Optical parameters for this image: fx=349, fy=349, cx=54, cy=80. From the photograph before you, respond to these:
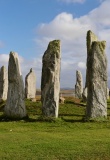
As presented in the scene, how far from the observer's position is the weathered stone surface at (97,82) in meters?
25.6

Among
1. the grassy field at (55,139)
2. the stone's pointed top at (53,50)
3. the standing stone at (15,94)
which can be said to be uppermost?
the stone's pointed top at (53,50)

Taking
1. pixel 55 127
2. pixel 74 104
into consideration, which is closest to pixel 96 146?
pixel 55 127

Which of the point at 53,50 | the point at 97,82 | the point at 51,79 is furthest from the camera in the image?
the point at 53,50

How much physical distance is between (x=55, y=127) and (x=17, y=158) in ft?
25.3

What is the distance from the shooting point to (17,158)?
15.9 meters

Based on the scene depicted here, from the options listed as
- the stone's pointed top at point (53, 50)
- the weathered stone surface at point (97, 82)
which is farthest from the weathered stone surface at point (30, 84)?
the weathered stone surface at point (97, 82)

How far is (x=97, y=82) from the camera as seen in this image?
84.7 ft

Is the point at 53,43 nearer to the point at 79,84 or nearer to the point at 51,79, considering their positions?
the point at 51,79

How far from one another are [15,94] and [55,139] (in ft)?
28.6

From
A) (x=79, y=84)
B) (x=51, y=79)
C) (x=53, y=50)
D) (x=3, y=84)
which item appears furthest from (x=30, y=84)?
(x=51, y=79)

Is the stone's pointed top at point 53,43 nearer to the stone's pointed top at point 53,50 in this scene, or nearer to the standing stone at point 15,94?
the stone's pointed top at point 53,50

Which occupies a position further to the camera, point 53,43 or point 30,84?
point 30,84

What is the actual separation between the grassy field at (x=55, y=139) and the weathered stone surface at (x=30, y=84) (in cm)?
1601

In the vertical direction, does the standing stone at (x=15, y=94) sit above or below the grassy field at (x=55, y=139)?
above
